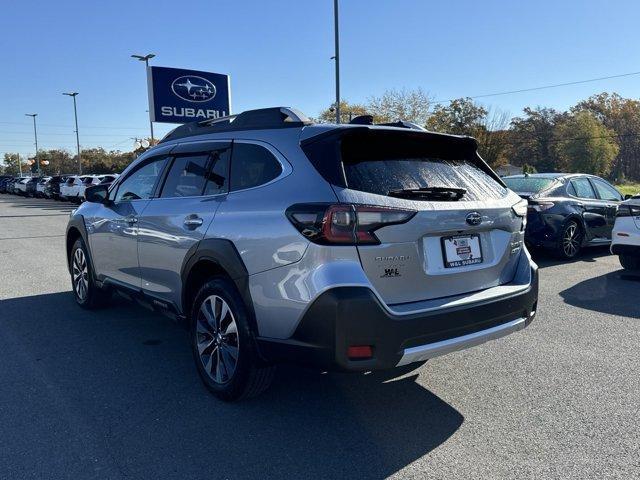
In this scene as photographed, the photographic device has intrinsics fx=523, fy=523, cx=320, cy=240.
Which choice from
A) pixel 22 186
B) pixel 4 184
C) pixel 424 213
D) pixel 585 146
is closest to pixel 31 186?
pixel 22 186

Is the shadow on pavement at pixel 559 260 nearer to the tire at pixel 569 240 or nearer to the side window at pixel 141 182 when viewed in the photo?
the tire at pixel 569 240

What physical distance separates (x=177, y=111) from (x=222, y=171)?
52.2ft

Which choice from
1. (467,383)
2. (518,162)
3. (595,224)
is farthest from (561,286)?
(518,162)

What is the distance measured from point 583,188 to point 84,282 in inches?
323

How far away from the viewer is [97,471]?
2.68 metres

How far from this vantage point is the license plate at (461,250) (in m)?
3.10

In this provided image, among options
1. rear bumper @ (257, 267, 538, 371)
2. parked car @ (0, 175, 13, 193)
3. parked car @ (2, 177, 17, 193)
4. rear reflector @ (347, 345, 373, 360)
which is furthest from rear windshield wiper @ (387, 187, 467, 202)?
parked car @ (0, 175, 13, 193)

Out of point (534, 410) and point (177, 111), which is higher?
point (177, 111)

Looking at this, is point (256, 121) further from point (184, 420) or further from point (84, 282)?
point (84, 282)

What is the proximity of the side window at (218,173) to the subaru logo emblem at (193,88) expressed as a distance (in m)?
15.8

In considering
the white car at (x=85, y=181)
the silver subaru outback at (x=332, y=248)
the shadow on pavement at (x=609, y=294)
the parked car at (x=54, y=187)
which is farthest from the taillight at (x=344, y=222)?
the parked car at (x=54, y=187)

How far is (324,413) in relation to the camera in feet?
10.9

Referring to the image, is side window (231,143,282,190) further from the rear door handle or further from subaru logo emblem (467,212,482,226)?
subaru logo emblem (467,212,482,226)

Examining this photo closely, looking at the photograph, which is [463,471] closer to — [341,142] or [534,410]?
[534,410]
